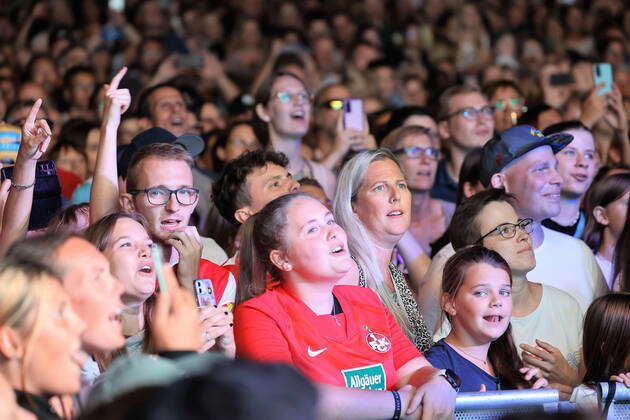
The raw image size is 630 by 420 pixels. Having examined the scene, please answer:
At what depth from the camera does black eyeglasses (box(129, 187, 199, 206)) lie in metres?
4.34

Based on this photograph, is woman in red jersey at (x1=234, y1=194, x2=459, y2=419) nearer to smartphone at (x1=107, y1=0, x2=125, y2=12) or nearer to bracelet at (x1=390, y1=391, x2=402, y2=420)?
bracelet at (x1=390, y1=391, x2=402, y2=420)

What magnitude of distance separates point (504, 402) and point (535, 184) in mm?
2060

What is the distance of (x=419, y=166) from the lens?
607 cm

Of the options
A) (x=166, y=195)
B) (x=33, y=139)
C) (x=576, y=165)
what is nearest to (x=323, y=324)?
(x=166, y=195)

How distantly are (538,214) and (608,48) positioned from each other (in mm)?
4670

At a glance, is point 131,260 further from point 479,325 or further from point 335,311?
point 479,325

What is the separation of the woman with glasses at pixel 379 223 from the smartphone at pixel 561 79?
3.73m

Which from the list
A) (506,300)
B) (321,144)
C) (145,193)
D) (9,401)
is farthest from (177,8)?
(9,401)

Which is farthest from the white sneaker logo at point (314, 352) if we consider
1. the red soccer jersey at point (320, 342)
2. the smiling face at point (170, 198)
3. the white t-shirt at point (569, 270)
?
the white t-shirt at point (569, 270)

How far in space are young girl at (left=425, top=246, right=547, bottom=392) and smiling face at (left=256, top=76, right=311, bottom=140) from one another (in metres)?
2.33

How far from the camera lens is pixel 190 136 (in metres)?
4.98

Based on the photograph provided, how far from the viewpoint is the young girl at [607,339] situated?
4.03 m

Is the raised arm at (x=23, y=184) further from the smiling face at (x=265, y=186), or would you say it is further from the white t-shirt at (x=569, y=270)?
the white t-shirt at (x=569, y=270)

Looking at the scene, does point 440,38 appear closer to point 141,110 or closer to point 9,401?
point 141,110
